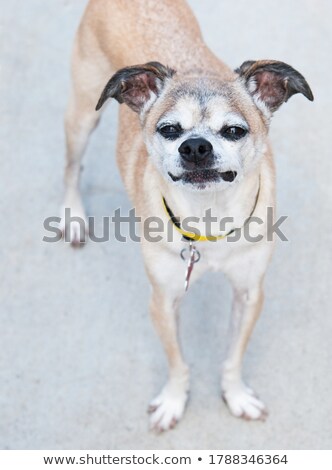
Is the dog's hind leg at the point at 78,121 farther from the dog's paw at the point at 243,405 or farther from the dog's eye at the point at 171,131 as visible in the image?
the dog's paw at the point at 243,405

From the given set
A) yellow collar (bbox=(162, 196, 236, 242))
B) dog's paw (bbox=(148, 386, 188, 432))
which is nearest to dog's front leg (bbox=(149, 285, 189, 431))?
dog's paw (bbox=(148, 386, 188, 432))

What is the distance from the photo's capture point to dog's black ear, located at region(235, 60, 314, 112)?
10.5 feet

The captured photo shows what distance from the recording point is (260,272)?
3.55 m

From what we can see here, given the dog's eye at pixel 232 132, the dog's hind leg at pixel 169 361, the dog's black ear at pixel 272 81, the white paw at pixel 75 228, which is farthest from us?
the white paw at pixel 75 228

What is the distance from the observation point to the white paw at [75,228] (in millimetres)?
4750

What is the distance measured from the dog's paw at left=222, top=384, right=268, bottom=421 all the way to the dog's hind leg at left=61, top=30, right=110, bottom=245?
137 centimetres

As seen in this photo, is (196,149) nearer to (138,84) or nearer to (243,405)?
(138,84)

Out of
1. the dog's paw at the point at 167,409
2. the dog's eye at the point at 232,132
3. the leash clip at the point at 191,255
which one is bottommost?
the dog's paw at the point at 167,409

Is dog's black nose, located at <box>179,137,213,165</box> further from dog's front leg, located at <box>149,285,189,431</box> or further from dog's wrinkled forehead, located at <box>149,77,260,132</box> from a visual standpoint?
dog's front leg, located at <box>149,285,189,431</box>

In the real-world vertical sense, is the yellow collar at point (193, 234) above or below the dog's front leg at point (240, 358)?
above

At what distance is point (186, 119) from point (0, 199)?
7.17 feet

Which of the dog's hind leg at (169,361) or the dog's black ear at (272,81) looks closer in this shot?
the dog's black ear at (272,81)

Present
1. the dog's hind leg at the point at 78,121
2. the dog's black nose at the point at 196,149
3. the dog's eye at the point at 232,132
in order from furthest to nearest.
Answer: the dog's hind leg at the point at 78,121, the dog's eye at the point at 232,132, the dog's black nose at the point at 196,149

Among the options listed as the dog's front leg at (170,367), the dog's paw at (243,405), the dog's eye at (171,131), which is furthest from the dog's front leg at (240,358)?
the dog's eye at (171,131)
